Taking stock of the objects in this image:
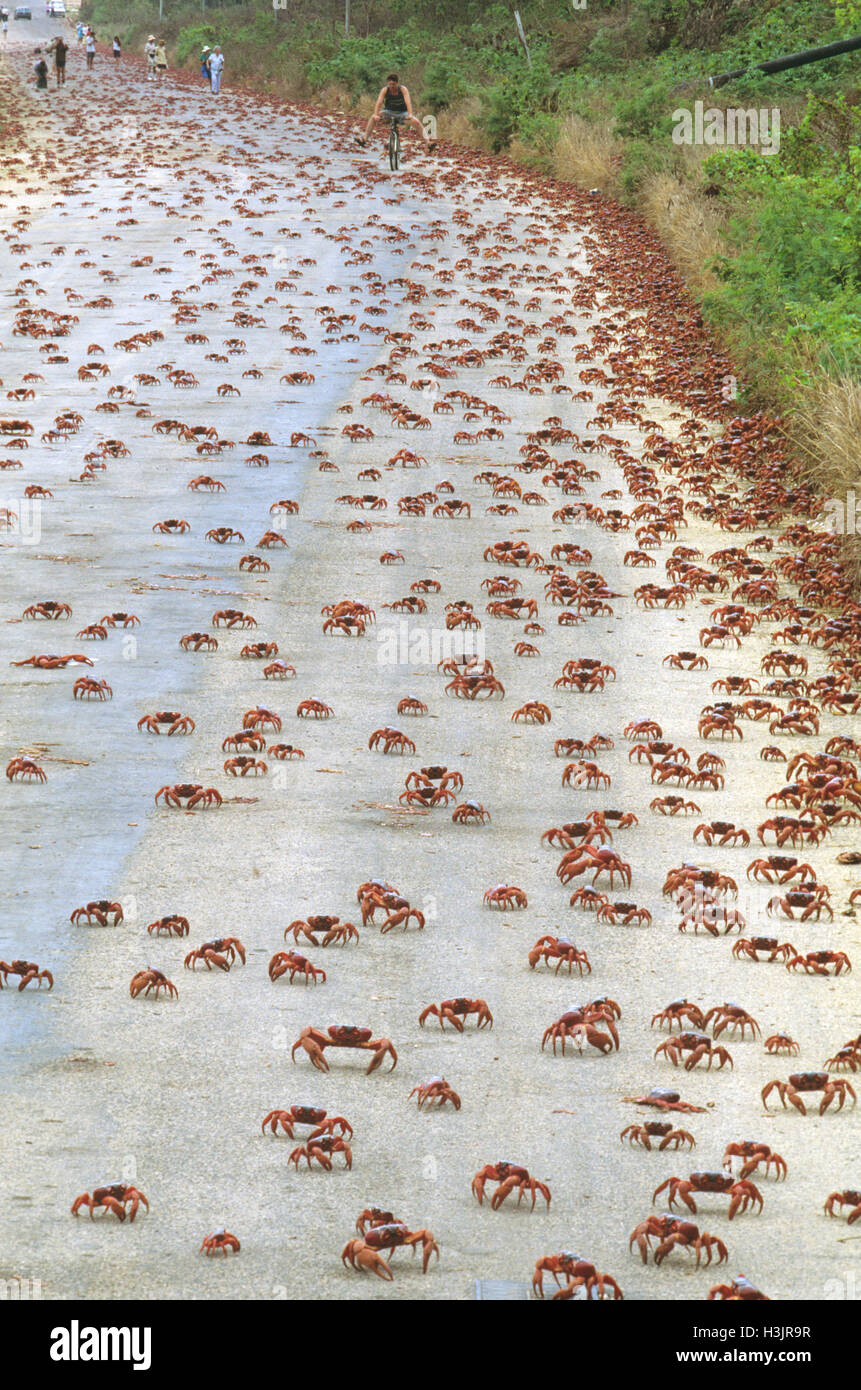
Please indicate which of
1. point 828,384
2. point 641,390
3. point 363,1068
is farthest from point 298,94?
point 363,1068

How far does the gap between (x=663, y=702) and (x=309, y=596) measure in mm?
3339

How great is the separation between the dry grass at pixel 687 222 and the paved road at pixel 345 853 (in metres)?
3.27

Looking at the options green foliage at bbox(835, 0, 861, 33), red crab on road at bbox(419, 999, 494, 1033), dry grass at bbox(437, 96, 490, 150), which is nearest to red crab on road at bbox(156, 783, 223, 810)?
red crab on road at bbox(419, 999, 494, 1033)

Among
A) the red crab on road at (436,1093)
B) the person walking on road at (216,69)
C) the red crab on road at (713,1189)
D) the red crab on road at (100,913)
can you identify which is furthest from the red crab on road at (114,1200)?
the person walking on road at (216,69)

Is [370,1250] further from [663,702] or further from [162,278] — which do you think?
[162,278]

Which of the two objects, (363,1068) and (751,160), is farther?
(751,160)

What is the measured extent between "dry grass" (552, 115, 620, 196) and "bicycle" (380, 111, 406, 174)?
13.0 ft

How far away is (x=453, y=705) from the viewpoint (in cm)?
1152

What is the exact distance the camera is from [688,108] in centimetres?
3725

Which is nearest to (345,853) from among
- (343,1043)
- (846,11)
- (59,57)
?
(343,1043)

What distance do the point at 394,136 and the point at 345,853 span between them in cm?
3747

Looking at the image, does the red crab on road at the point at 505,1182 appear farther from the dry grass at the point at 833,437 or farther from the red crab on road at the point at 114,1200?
the dry grass at the point at 833,437

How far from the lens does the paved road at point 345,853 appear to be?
5.92 metres

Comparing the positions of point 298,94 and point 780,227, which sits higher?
point 298,94
